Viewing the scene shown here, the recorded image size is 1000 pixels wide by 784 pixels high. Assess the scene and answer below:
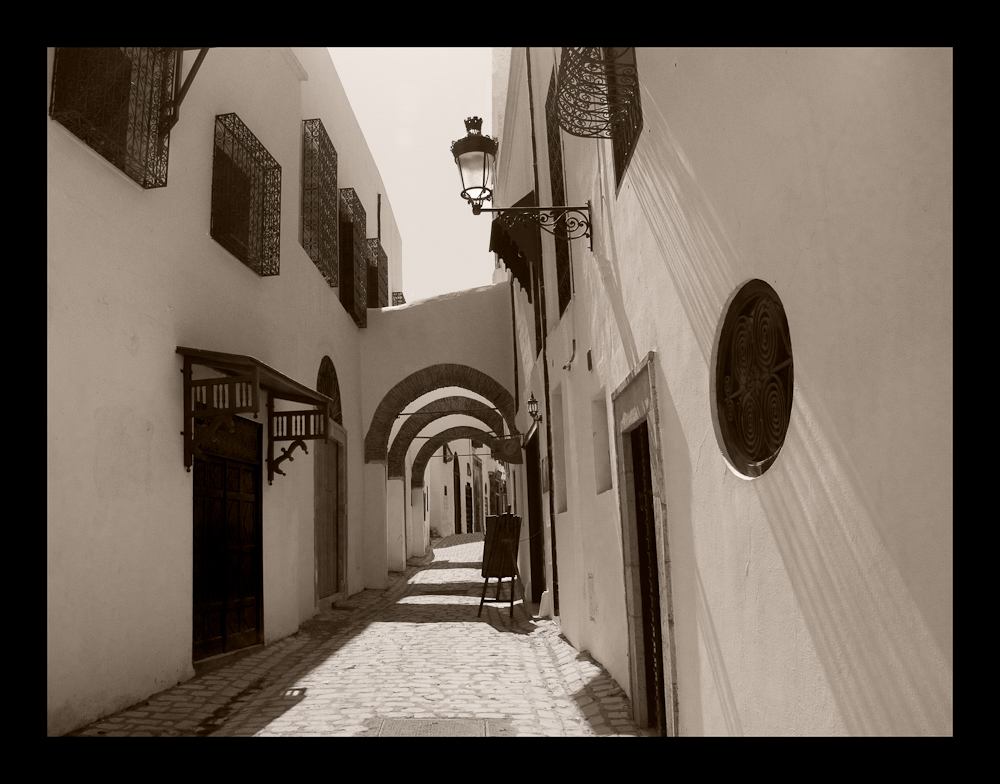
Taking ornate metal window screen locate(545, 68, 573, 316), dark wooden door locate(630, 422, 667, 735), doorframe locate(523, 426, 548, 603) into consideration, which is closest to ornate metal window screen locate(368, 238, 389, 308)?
doorframe locate(523, 426, 548, 603)

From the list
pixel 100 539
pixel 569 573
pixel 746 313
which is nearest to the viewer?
pixel 746 313

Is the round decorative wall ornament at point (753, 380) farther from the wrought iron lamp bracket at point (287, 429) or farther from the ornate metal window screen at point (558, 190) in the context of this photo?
the wrought iron lamp bracket at point (287, 429)

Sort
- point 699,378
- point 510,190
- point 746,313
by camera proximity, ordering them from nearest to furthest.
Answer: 1. point 746,313
2. point 699,378
3. point 510,190

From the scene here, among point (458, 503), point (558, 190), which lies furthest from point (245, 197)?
point (458, 503)

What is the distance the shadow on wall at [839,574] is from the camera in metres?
1.94

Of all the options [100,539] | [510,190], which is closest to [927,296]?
[100,539]

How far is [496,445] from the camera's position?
1321cm

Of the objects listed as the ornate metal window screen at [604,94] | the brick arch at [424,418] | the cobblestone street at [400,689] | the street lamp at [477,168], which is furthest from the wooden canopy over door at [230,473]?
the brick arch at [424,418]

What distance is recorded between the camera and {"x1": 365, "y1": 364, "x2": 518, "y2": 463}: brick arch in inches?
599

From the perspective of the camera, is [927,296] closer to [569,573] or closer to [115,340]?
[115,340]

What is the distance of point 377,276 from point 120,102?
10853 millimetres

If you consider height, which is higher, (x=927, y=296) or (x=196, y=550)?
(x=927, y=296)
